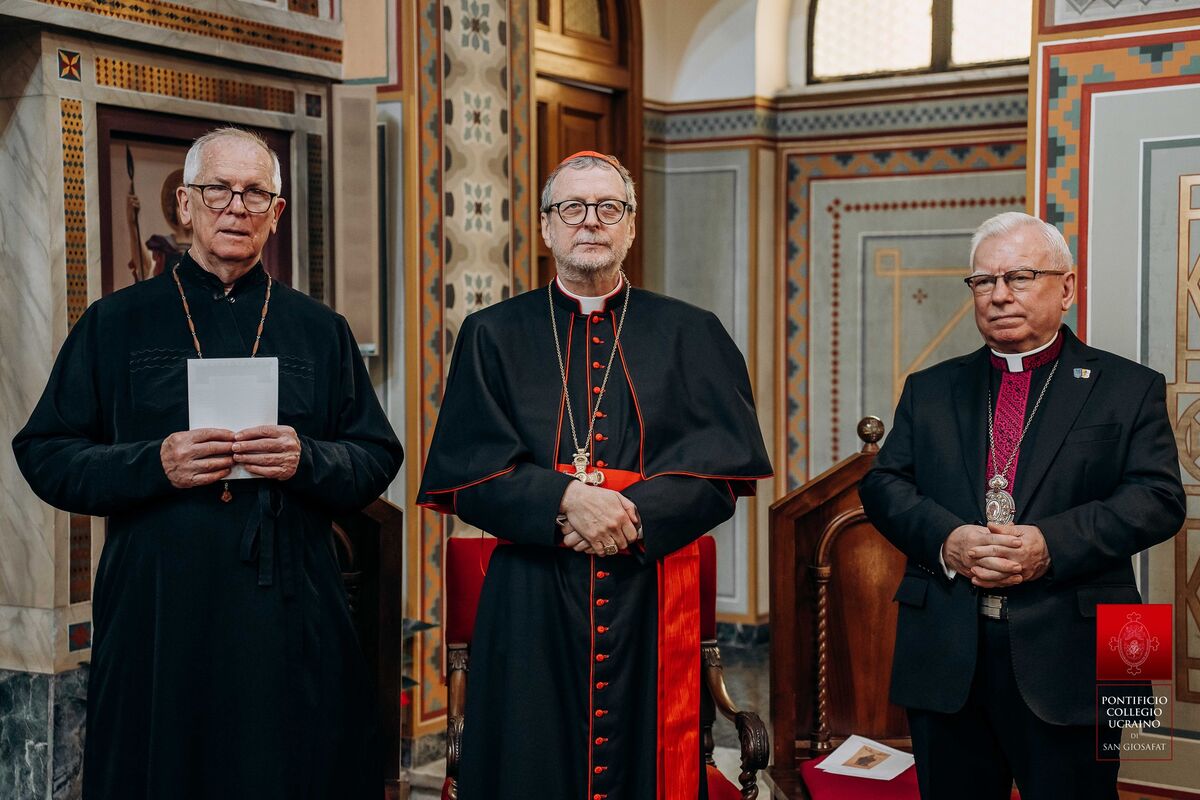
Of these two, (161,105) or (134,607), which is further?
(161,105)

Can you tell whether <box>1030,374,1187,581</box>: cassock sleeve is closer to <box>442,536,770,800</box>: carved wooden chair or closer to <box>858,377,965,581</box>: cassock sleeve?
<box>858,377,965,581</box>: cassock sleeve

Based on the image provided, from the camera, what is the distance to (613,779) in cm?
285

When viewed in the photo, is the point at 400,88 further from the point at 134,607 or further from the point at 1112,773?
the point at 1112,773

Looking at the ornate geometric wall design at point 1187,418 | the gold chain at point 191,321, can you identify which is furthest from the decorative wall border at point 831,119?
the gold chain at point 191,321

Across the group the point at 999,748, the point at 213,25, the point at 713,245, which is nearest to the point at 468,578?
the point at 999,748

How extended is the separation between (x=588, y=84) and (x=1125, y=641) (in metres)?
4.45

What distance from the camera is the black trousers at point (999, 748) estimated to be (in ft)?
8.93

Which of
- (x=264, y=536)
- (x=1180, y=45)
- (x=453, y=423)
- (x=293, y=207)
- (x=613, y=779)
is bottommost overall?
(x=613, y=779)

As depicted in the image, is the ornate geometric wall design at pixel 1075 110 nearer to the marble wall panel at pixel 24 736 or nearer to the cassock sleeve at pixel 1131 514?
the cassock sleeve at pixel 1131 514

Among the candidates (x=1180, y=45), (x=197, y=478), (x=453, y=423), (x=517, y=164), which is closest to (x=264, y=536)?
(x=197, y=478)

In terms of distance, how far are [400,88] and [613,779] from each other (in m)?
3.00

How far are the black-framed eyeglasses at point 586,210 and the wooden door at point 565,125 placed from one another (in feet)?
9.98

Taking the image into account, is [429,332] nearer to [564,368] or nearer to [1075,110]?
[564,368]

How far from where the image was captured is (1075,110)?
378 cm
